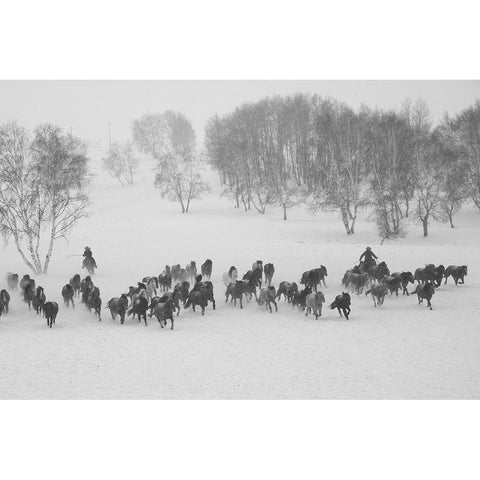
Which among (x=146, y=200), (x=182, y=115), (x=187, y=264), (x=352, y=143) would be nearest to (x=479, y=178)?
(x=352, y=143)

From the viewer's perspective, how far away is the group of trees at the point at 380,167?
3534cm

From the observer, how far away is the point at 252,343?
14.5m

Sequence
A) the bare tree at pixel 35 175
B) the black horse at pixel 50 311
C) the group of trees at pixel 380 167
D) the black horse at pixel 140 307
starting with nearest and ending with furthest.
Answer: the black horse at pixel 50 311 → the black horse at pixel 140 307 → the bare tree at pixel 35 175 → the group of trees at pixel 380 167

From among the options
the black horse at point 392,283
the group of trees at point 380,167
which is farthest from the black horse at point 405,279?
the group of trees at point 380,167

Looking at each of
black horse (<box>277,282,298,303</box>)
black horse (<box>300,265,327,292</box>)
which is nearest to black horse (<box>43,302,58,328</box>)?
black horse (<box>277,282,298,303</box>)

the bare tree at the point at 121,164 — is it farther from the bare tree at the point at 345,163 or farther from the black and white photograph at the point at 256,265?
the bare tree at the point at 345,163

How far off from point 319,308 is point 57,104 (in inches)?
858

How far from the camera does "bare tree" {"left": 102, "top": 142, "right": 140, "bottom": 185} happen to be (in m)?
70.8

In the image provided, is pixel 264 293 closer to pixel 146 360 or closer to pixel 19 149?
pixel 146 360

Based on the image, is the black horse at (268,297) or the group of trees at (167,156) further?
the group of trees at (167,156)

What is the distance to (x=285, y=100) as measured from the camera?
58.2 m

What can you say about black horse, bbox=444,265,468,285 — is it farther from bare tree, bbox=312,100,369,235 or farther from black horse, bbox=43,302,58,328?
black horse, bbox=43,302,58,328

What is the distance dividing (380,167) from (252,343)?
1111 inches

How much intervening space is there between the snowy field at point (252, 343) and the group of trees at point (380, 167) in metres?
9.64
